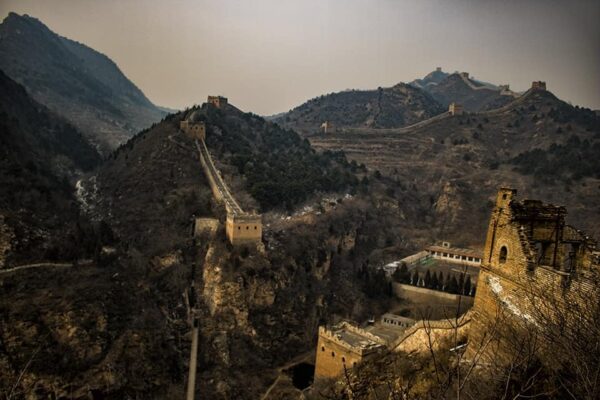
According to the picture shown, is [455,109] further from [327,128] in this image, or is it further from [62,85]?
[62,85]

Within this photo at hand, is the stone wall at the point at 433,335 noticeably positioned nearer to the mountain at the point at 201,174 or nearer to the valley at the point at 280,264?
the valley at the point at 280,264

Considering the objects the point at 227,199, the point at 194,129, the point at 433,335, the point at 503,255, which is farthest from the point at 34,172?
the point at 503,255

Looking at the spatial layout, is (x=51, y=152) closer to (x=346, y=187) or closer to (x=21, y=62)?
(x=346, y=187)

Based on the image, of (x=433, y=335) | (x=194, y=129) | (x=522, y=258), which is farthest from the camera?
(x=194, y=129)

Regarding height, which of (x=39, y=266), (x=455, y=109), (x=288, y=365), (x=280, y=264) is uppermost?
(x=455, y=109)

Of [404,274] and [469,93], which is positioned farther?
[469,93]

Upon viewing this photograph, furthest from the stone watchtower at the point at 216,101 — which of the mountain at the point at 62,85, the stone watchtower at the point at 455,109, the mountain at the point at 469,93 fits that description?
the mountain at the point at 469,93
